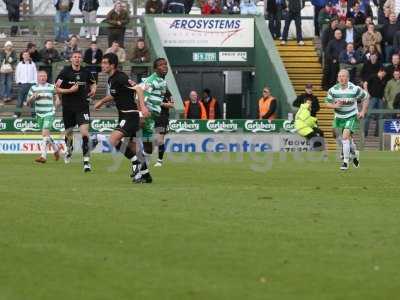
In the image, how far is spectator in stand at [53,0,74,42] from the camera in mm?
41375

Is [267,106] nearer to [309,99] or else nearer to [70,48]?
[309,99]

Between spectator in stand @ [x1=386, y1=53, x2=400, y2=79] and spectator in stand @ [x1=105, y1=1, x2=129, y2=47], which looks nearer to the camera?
spectator in stand @ [x1=386, y1=53, x2=400, y2=79]

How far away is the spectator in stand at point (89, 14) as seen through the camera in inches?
1663

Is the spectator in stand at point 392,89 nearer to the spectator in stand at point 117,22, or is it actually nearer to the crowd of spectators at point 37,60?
the crowd of spectators at point 37,60

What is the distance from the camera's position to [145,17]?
4191cm

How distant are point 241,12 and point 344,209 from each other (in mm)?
26975

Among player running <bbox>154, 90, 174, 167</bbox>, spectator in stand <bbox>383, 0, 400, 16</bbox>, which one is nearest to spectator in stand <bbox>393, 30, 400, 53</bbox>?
spectator in stand <bbox>383, 0, 400, 16</bbox>

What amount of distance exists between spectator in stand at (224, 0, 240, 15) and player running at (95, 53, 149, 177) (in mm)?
21971

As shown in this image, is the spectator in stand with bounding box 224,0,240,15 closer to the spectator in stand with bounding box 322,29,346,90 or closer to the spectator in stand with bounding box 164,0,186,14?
the spectator in stand with bounding box 164,0,186,14

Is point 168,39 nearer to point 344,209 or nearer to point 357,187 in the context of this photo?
point 357,187

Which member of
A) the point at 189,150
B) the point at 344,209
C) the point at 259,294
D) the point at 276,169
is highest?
the point at 259,294

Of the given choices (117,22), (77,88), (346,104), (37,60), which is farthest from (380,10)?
(77,88)

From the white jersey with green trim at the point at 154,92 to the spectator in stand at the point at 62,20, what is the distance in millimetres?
15217

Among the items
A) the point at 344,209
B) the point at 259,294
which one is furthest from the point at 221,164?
the point at 259,294
